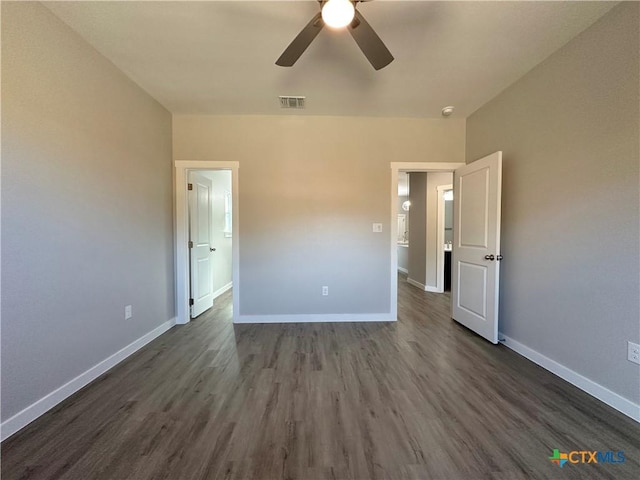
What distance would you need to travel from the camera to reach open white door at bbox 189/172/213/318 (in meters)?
3.42

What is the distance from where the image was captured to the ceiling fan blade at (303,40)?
1.47 m

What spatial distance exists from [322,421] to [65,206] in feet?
7.33

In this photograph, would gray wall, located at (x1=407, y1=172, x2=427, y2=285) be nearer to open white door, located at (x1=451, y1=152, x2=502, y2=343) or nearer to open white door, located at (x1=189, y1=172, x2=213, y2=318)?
open white door, located at (x1=451, y1=152, x2=502, y2=343)

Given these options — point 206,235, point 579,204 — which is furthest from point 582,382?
point 206,235

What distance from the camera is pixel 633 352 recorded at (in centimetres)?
162

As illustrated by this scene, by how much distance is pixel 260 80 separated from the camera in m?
2.48

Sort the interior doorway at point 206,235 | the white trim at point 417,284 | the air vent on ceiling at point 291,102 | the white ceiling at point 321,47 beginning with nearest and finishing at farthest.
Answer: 1. the white ceiling at point 321,47
2. the air vent on ceiling at point 291,102
3. the interior doorway at point 206,235
4. the white trim at point 417,284

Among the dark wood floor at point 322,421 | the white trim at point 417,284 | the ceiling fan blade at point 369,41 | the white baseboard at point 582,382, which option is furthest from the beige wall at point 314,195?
the white trim at point 417,284

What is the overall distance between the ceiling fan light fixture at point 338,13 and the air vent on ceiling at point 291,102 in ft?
4.91

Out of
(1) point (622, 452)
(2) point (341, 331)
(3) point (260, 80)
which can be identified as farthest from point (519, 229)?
(3) point (260, 80)

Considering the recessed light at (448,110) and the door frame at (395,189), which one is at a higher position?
the recessed light at (448,110)

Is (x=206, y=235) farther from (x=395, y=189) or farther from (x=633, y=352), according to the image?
(x=633, y=352)

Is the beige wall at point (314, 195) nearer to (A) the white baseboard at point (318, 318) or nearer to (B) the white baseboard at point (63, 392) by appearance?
(A) the white baseboard at point (318, 318)

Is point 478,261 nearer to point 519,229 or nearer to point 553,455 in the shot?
point 519,229
